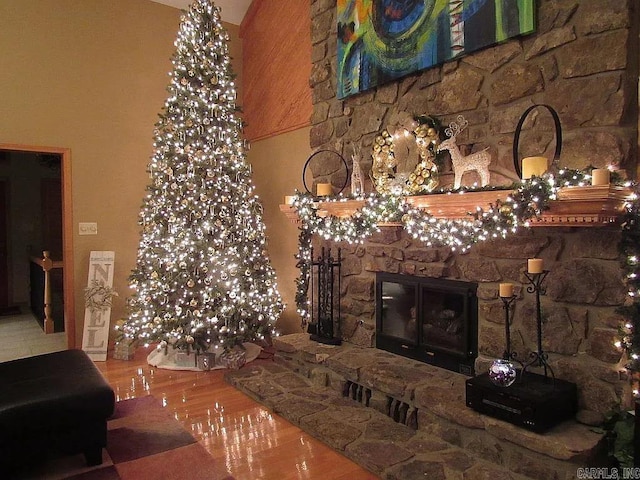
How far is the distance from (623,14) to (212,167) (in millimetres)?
3110

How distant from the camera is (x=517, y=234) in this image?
282cm

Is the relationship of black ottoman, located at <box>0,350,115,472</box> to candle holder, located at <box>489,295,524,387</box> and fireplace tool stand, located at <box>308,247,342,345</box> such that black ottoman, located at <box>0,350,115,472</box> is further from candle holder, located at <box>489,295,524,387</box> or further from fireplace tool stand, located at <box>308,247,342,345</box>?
candle holder, located at <box>489,295,524,387</box>

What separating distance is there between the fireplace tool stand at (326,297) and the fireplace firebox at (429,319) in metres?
0.47

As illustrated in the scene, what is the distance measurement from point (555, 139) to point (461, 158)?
1.83 feet

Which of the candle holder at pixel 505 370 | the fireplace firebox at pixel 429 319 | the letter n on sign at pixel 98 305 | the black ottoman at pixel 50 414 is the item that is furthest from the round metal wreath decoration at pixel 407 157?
the letter n on sign at pixel 98 305

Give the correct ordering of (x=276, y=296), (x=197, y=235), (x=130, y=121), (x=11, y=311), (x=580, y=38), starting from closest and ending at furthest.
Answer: (x=580, y=38) → (x=197, y=235) → (x=276, y=296) → (x=130, y=121) → (x=11, y=311)

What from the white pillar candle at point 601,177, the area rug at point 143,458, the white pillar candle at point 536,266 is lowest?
the area rug at point 143,458

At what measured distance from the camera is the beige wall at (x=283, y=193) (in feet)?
15.9

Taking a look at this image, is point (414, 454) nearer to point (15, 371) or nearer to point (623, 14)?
point (15, 371)

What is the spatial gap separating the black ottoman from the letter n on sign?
1.80 metres

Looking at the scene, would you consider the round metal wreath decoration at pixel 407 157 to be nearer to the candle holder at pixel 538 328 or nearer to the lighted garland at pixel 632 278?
the candle holder at pixel 538 328

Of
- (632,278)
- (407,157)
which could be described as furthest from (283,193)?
(632,278)

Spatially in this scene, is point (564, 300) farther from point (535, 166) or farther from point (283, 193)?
point (283, 193)

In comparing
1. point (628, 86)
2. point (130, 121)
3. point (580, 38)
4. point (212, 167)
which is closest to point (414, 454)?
point (628, 86)
